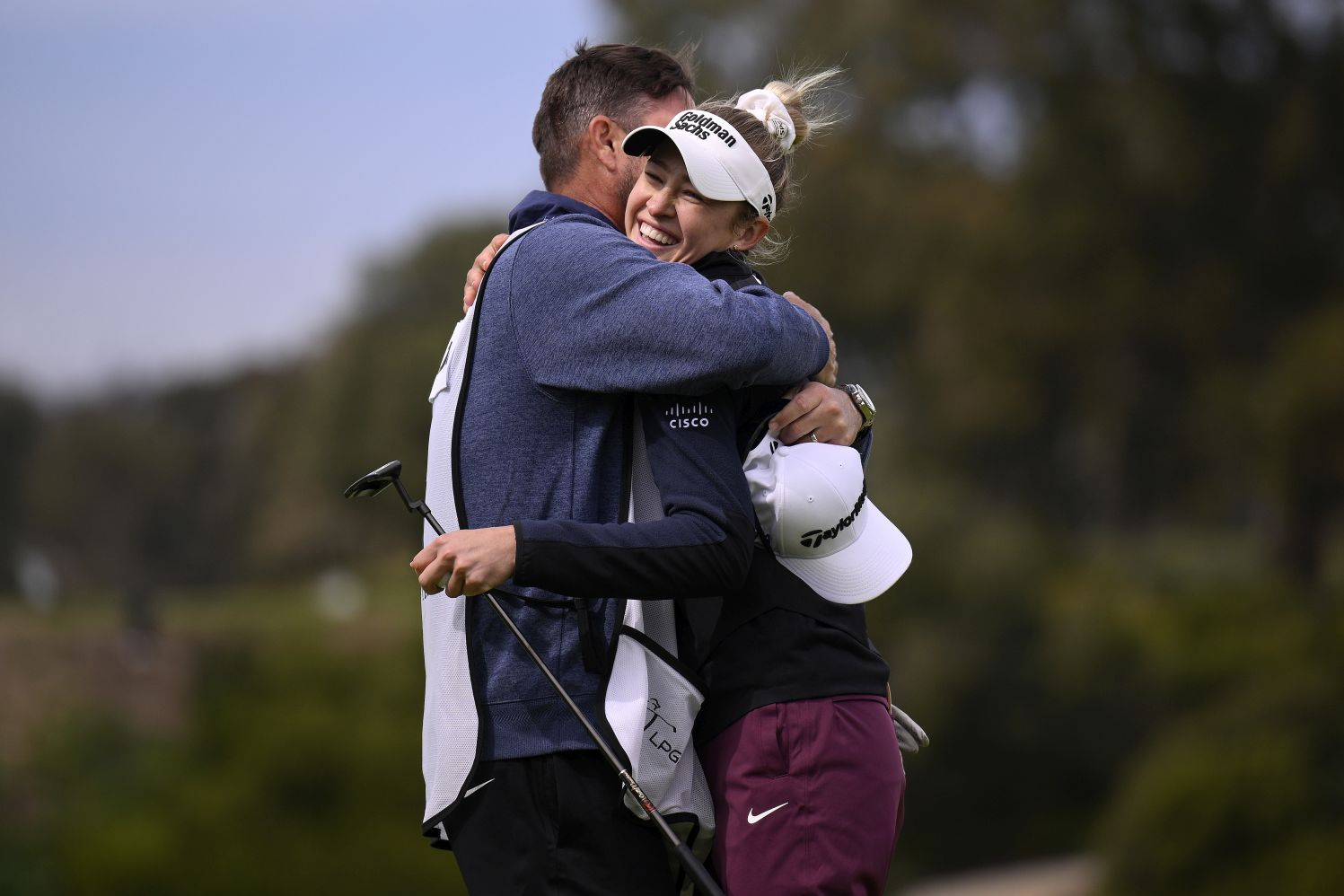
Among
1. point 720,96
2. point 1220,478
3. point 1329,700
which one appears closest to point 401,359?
point 1220,478

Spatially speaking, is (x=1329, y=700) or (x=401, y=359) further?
(x=401, y=359)

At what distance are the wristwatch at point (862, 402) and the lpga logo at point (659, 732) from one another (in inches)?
25.8

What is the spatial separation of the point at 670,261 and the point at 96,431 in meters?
30.5

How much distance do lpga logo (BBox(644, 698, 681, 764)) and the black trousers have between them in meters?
0.10

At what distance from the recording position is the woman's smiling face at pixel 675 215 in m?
2.88

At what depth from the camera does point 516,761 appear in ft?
8.86

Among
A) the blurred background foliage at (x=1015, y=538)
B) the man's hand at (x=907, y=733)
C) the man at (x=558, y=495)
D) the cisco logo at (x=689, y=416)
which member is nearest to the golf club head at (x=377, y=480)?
the man at (x=558, y=495)

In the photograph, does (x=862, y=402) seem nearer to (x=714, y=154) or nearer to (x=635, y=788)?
(x=714, y=154)

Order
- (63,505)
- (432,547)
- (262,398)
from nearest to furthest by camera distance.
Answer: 1. (432,547)
2. (63,505)
3. (262,398)

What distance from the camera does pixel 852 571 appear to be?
2789 millimetres

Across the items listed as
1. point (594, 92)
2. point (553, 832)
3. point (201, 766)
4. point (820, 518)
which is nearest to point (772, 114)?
point (594, 92)

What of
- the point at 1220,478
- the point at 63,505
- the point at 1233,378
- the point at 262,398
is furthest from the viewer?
the point at 262,398

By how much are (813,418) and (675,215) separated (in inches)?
17.1

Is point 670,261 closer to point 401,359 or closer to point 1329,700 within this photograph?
point 1329,700
